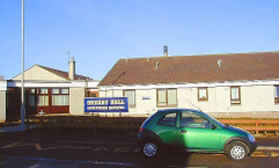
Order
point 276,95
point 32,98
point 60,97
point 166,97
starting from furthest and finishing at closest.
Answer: point 60,97 → point 32,98 → point 166,97 → point 276,95

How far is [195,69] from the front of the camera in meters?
23.8

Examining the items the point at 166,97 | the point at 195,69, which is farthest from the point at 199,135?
the point at 195,69

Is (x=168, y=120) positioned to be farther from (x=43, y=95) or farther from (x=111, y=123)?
(x=43, y=95)

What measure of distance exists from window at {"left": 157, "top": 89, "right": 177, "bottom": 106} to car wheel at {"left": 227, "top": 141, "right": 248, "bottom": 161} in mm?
14363

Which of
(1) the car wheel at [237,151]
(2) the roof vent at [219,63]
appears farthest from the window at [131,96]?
(1) the car wheel at [237,151]

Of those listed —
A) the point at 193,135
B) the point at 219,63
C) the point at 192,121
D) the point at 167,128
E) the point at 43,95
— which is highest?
the point at 219,63

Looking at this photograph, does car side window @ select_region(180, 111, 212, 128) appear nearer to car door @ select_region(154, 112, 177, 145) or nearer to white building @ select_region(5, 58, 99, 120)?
car door @ select_region(154, 112, 177, 145)

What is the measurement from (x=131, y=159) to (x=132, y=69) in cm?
1862

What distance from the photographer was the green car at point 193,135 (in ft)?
23.1

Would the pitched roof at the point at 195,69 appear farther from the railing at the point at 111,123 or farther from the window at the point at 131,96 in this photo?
the railing at the point at 111,123

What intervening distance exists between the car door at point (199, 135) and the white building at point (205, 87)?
1393cm

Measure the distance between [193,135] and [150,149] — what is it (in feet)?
4.79

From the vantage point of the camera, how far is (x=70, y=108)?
24.2 m

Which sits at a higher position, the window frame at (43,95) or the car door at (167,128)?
the window frame at (43,95)
